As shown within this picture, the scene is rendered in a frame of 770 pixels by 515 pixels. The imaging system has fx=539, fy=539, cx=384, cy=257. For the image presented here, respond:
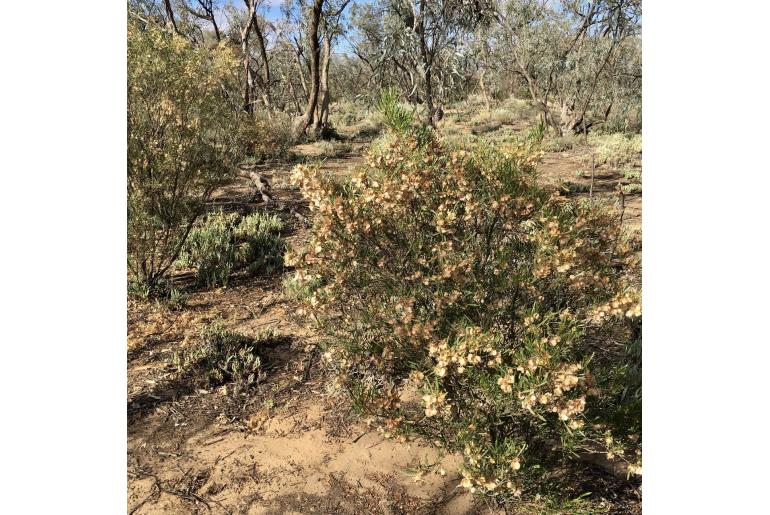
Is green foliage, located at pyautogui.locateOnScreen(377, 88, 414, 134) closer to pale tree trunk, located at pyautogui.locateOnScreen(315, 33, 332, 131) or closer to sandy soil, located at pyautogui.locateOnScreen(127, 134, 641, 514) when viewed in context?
sandy soil, located at pyautogui.locateOnScreen(127, 134, 641, 514)

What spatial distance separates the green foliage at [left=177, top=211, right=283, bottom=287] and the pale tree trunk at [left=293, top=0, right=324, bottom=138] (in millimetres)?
6665

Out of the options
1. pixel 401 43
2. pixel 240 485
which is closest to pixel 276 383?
pixel 240 485

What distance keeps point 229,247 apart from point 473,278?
4110 mm

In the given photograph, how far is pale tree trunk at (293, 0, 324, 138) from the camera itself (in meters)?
11.7

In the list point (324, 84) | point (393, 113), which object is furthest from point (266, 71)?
point (393, 113)

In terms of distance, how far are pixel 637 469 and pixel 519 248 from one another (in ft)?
2.89

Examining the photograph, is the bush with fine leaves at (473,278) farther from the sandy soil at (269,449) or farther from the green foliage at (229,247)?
the green foliage at (229,247)

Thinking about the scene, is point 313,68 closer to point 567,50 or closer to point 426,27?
point 426,27

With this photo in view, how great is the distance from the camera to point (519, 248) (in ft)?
7.04

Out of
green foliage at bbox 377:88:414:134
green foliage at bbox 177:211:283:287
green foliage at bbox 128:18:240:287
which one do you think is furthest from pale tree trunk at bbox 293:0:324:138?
green foliage at bbox 377:88:414:134

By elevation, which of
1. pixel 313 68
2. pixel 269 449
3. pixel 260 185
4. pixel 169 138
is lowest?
pixel 269 449

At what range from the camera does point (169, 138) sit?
14.7 feet

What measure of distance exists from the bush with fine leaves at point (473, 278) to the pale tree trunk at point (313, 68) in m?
10.2

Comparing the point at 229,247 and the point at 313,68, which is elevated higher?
the point at 313,68
